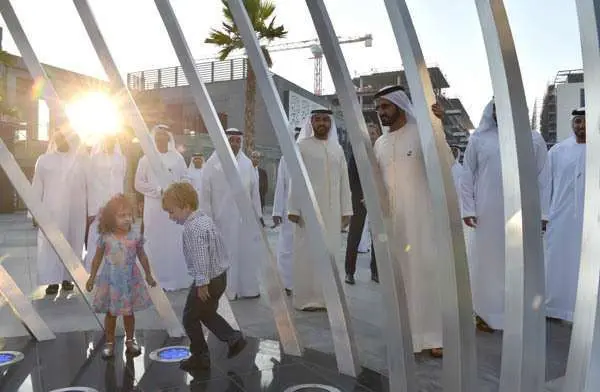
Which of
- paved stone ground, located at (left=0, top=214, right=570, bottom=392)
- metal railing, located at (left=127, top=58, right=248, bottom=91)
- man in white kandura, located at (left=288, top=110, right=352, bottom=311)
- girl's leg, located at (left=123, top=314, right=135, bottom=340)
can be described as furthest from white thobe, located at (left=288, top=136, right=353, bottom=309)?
metal railing, located at (left=127, top=58, right=248, bottom=91)

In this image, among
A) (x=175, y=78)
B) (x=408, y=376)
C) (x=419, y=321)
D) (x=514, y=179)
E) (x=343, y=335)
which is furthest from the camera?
(x=175, y=78)

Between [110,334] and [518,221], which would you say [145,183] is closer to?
[110,334]

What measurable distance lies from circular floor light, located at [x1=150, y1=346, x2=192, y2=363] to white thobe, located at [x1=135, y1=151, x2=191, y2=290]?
255cm

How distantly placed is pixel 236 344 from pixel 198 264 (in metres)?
0.80

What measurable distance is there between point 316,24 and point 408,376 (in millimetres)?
2152

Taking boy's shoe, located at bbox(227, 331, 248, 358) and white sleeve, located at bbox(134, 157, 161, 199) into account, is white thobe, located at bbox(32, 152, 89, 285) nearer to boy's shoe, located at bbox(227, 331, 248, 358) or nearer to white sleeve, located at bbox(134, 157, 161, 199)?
white sleeve, located at bbox(134, 157, 161, 199)

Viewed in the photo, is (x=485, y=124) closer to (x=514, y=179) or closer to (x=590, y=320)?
(x=514, y=179)

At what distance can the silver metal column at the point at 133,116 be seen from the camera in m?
4.51

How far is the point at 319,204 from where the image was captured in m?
5.91

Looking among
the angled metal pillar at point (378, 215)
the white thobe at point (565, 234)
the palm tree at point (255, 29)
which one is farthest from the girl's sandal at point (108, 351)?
the palm tree at point (255, 29)

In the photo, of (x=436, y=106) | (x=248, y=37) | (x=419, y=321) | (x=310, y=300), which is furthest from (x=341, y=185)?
(x=436, y=106)

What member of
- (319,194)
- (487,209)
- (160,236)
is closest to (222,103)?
(160,236)

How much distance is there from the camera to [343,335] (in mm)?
3637

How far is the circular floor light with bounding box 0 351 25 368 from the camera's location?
3.89 m
